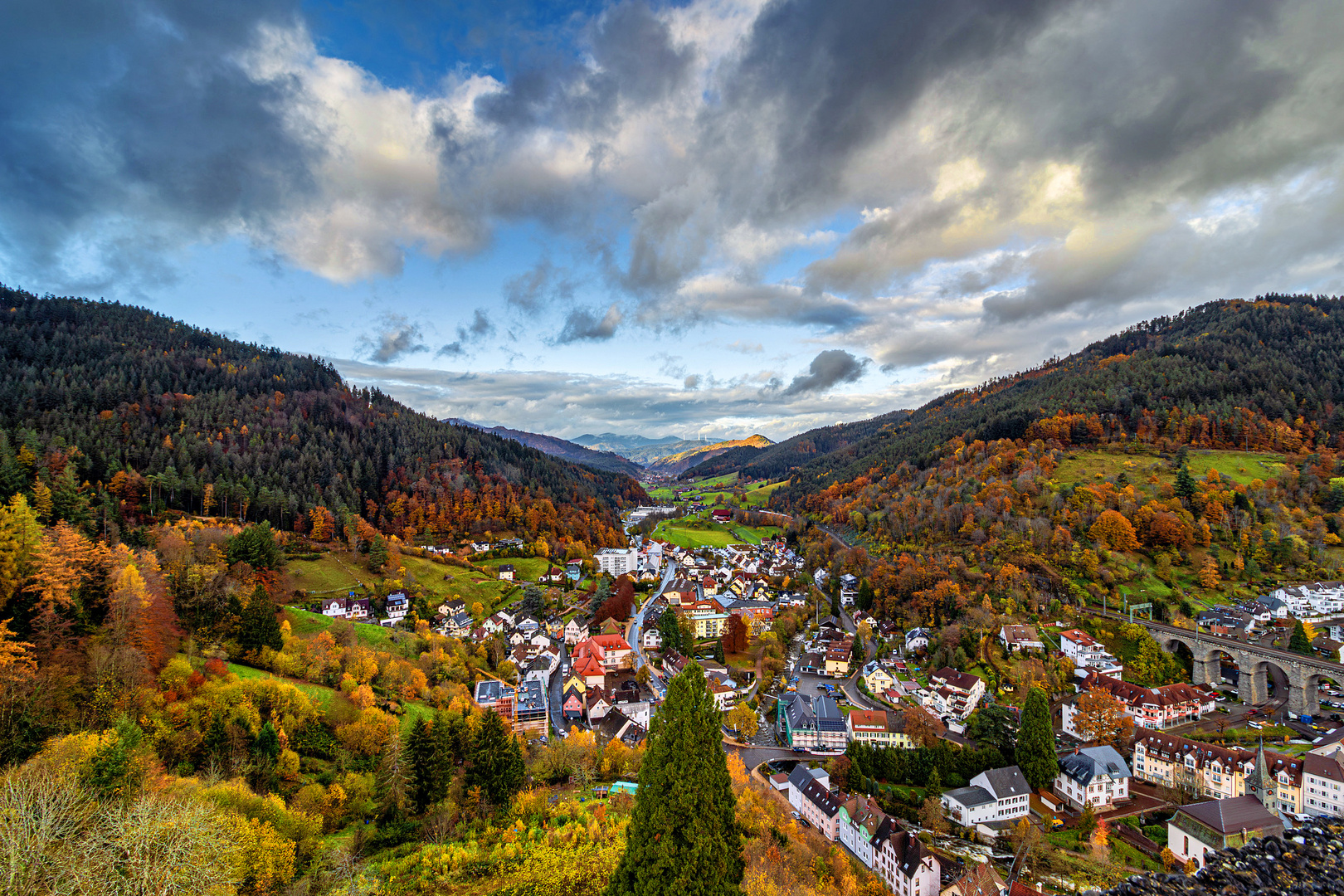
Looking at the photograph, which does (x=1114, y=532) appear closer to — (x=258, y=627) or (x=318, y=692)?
(x=318, y=692)

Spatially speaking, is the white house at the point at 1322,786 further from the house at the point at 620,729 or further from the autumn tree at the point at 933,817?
the house at the point at 620,729

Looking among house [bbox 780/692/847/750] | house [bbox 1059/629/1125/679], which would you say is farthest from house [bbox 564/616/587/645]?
house [bbox 1059/629/1125/679]

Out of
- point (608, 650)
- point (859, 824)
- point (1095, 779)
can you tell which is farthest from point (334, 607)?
point (1095, 779)

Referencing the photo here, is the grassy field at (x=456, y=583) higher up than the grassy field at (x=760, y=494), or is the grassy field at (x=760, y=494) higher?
the grassy field at (x=760, y=494)

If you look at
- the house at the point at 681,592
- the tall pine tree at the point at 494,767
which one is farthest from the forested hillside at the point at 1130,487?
the tall pine tree at the point at 494,767

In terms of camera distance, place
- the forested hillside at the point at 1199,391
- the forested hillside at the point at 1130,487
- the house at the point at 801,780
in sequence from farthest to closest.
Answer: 1. the forested hillside at the point at 1199,391
2. the forested hillside at the point at 1130,487
3. the house at the point at 801,780

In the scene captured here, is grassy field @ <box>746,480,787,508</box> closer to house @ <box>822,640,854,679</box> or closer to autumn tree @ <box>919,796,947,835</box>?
house @ <box>822,640,854,679</box>

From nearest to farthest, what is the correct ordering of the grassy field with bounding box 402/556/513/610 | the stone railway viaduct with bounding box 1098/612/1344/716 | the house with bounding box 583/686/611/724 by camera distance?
the stone railway viaduct with bounding box 1098/612/1344/716
the house with bounding box 583/686/611/724
the grassy field with bounding box 402/556/513/610
